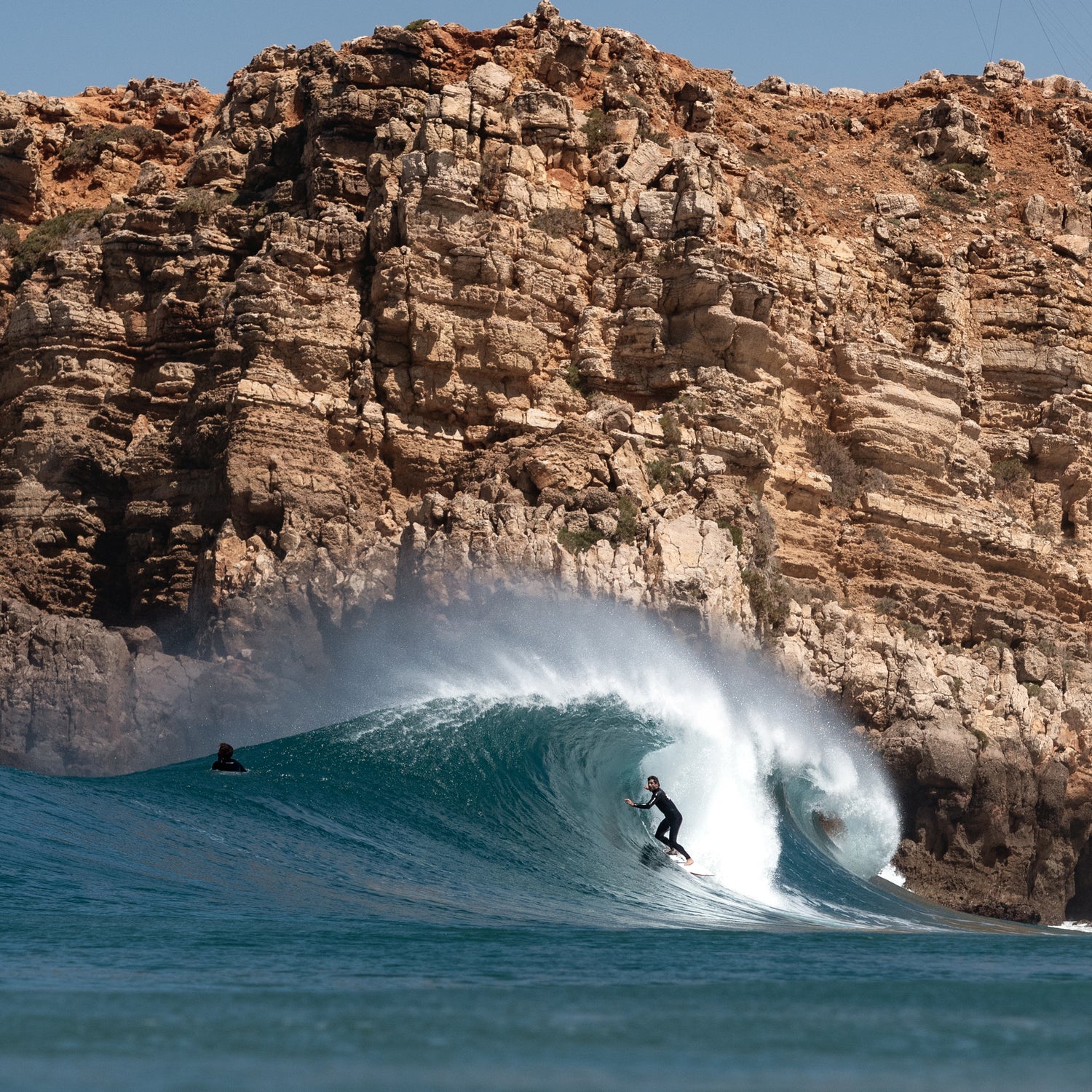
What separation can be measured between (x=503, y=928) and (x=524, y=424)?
51.0 feet

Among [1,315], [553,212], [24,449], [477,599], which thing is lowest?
[477,599]

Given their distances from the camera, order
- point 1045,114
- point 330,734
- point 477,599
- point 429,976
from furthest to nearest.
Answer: point 1045,114 → point 477,599 → point 330,734 → point 429,976

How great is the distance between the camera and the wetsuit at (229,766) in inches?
795

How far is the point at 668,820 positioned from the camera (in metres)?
18.4

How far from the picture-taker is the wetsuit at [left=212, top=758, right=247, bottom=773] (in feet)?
66.3

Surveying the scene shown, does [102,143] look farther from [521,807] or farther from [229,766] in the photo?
[521,807]

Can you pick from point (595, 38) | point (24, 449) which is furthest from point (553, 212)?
point (24, 449)

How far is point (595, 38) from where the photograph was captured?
3381cm

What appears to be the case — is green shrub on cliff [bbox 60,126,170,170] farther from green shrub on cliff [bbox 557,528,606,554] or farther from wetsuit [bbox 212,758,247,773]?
wetsuit [bbox 212,758,247,773]

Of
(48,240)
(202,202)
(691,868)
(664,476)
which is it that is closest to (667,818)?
(691,868)

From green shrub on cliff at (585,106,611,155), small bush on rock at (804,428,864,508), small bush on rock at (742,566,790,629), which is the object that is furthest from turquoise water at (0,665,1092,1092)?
green shrub on cliff at (585,106,611,155)

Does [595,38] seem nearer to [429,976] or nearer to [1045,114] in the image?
[1045,114]

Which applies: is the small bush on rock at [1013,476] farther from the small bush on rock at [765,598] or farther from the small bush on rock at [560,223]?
the small bush on rock at [560,223]

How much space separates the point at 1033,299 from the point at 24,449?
71.0ft
